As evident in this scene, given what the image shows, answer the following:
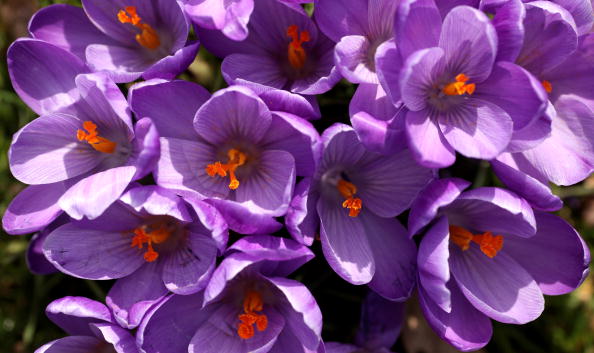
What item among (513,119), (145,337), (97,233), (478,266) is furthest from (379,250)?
(97,233)

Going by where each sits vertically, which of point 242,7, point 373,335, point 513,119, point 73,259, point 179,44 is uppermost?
point 242,7

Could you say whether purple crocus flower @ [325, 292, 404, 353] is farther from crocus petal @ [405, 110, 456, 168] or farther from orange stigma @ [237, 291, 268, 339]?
crocus petal @ [405, 110, 456, 168]

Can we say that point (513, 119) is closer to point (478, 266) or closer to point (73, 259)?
point (478, 266)

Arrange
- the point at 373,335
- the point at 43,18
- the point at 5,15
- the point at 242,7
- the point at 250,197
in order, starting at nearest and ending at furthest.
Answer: the point at 242,7 → the point at 250,197 → the point at 43,18 → the point at 373,335 → the point at 5,15

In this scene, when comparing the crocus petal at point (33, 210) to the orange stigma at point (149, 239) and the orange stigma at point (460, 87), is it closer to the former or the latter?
the orange stigma at point (149, 239)

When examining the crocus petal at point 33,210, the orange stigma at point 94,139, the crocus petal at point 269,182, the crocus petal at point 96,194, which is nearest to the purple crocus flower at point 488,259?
the crocus petal at point 269,182

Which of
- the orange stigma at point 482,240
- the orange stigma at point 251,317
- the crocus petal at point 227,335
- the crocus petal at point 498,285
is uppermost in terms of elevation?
the orange stigma at point 482,240

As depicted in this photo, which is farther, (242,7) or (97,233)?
(97,233)
